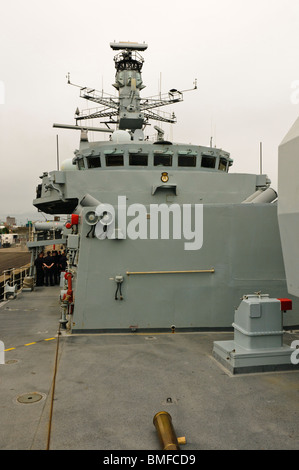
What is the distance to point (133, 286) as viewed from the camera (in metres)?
6.34

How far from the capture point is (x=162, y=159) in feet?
29.0

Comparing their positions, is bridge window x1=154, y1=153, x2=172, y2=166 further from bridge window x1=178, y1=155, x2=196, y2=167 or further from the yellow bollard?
the yellow bollard

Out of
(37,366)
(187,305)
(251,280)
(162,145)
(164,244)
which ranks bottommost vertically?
(37,366)

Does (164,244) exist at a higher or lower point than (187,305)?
higher

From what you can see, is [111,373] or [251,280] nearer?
[111,373]

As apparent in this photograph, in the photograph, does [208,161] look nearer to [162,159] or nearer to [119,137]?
[162,159]

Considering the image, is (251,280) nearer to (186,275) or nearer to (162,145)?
(186,275)

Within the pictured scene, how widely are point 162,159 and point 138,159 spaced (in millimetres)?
562

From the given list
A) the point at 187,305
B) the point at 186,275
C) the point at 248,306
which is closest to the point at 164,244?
the point at 186,275

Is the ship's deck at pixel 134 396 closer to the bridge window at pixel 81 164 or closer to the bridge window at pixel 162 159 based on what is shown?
the bridge window at pixel 162 159

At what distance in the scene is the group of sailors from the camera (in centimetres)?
1381

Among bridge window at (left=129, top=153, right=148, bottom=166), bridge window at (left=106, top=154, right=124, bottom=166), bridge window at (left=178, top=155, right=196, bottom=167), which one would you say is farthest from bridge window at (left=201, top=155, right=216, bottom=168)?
bridge window at (left=106, top=154, right=124, bottom=166)
